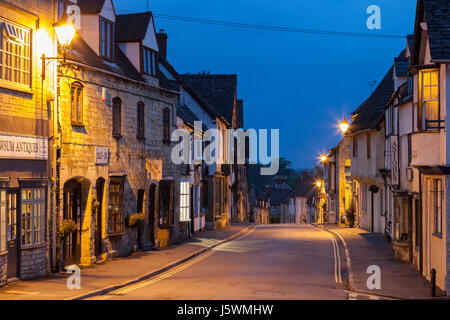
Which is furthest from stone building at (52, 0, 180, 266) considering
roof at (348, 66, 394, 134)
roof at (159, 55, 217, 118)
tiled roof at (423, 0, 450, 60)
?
roof at (348, 66, 394, 134)

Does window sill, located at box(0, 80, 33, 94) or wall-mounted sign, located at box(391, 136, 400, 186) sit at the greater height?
window sill, located at box(0, 80, 33, 94)

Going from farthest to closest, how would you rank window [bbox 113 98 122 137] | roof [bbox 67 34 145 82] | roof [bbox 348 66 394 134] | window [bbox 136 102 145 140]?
roof [bbox 348 66 394 134], window [bbox 136 102 145 140], window [bbox 113 98 122 137], roof [bbox 67 34 145 82]

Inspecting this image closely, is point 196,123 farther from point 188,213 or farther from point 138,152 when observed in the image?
point 138,152

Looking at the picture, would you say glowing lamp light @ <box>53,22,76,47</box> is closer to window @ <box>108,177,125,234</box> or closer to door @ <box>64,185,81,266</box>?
door @ <box>64,185,81,266</box>

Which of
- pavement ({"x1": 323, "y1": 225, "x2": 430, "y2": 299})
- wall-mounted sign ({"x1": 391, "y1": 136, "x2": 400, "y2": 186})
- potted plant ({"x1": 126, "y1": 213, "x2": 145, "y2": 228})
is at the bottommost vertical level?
pavement ({"x1": 323, "y1": 225, "x2": 430, "y2": 299})

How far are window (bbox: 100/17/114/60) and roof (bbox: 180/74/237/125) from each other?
25658mm

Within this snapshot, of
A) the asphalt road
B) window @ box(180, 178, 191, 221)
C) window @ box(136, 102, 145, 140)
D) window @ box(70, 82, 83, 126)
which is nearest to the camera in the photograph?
the asphalt road

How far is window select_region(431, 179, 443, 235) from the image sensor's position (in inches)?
697

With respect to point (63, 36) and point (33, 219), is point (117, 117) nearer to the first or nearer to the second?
point (63, 36)

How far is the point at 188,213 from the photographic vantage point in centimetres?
3319

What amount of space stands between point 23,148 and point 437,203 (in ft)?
39.6

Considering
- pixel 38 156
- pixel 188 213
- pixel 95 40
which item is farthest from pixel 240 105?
pixel 38 156

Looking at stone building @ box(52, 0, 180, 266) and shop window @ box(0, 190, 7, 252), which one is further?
stone building @ box(52, 0, 180, 266)

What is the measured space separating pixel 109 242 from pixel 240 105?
152 ft
